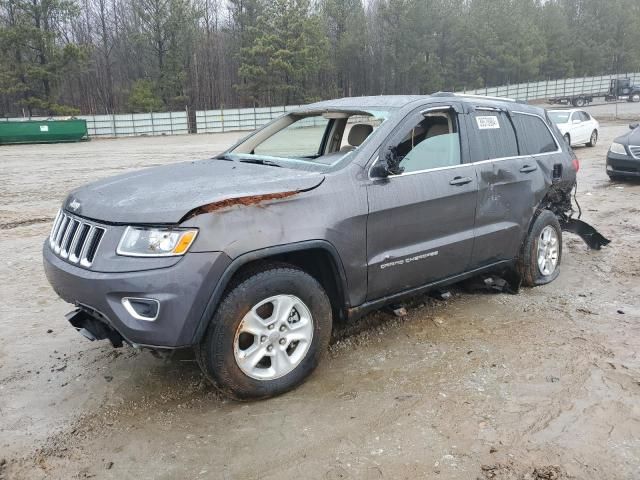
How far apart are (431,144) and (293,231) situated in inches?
59.6

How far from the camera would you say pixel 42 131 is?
2930 cm

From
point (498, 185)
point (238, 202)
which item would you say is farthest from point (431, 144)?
point (238, 202)

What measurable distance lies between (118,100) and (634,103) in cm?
4692

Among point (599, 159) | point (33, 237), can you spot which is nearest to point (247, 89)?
point (599, 159)

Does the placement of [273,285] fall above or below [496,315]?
above

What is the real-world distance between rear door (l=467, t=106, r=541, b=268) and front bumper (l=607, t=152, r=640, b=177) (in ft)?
24.4

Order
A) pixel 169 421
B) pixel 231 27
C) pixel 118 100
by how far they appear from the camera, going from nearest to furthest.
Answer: pixel 169 421 < pixel 118 100 < pixel 231 27

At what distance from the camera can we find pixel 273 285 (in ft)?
10.4

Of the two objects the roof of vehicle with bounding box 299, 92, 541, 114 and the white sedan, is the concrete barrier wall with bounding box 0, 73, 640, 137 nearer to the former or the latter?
the white sedan

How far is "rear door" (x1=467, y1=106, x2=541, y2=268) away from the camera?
4422 millimetres

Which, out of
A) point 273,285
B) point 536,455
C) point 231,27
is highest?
point 231,27

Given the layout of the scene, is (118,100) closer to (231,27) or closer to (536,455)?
(231,27)

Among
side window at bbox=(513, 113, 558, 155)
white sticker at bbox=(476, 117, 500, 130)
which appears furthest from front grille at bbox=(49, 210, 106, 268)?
side window at bbox=(513, 113, 558, 155)

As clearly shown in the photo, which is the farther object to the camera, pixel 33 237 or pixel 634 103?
pixel 634 103
